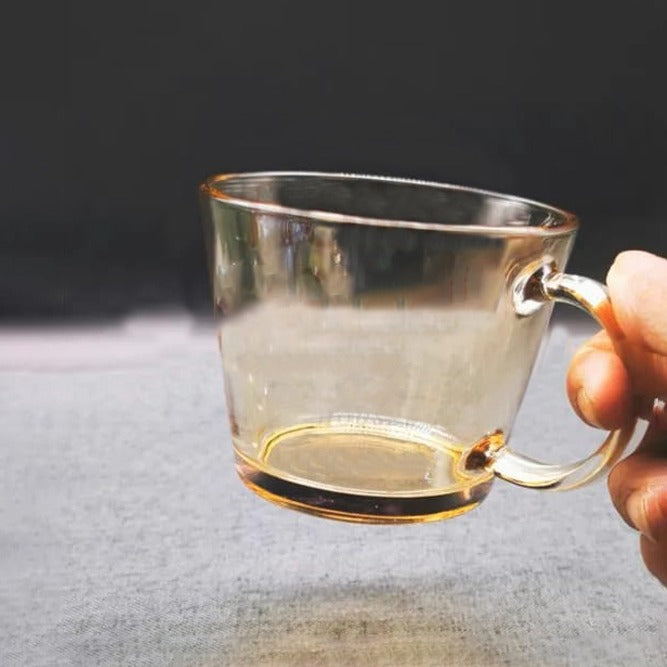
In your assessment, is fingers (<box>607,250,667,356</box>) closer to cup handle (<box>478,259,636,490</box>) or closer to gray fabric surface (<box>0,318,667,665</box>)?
cup handle (<box>478,259,636,490</box>)

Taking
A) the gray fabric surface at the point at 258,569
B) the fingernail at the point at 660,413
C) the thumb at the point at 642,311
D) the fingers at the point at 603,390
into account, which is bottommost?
the gray fabric surface at the point at 258,569

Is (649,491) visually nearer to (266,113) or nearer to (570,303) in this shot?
(570,303)

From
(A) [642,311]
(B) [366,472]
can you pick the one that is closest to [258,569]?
(B) [366,472]

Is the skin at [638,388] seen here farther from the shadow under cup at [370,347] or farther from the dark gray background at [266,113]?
the dark gray background at [266,113]

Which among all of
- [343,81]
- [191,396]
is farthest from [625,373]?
[343,81]

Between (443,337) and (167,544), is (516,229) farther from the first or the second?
(167,544)

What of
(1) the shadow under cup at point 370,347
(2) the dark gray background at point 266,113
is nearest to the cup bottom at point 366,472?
(1) the shadow under cup at point 370,347
